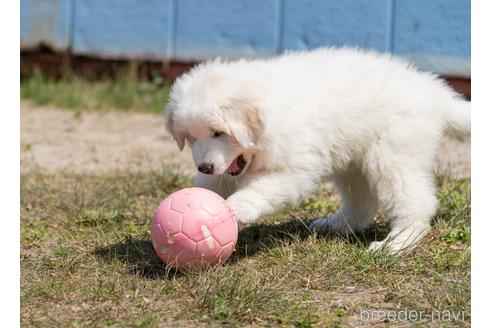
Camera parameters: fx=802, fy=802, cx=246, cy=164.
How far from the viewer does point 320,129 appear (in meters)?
4.79

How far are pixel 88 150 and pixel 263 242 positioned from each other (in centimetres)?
358

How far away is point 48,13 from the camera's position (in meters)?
10.7

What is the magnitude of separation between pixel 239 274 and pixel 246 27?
5.94 meters

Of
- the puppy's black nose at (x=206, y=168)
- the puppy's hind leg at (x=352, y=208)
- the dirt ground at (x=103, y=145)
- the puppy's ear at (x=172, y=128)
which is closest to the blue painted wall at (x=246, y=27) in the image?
the dirt ground at (x=103, y=145)

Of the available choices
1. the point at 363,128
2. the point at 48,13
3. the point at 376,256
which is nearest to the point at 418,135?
the point at 363,128

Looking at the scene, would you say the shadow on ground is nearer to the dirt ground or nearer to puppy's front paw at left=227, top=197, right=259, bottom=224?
puppy's front paw at left=227, top=197, right=259, bottom=224

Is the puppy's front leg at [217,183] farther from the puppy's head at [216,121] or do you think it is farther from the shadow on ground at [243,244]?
the shadow on ground at [243,244]

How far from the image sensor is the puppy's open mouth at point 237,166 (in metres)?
4.66

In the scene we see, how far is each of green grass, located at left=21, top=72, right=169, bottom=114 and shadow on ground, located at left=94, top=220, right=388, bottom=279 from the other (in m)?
4.85

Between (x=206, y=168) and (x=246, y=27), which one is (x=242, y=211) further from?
(x=246, y=27)

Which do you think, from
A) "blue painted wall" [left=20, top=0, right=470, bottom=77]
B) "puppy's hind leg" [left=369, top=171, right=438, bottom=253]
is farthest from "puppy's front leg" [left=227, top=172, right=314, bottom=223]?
"blue painted wall" [left=20, top=0, right=470, bottom=77]

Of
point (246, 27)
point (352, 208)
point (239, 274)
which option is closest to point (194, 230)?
point (239, 274)

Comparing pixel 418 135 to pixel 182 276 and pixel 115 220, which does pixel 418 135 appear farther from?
pixel 115 220

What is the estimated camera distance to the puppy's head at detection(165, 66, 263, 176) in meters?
4.45
